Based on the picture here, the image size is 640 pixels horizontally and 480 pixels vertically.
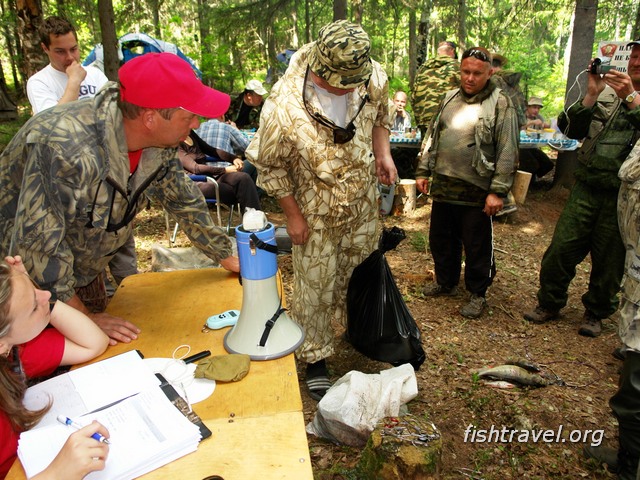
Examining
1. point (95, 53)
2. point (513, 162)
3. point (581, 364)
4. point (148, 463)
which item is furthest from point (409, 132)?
point (148, 463)

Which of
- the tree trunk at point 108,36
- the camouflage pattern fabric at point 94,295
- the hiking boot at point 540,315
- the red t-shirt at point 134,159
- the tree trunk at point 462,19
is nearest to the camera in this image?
the red t-shirt at point 134,159

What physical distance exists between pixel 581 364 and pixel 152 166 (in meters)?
2.80

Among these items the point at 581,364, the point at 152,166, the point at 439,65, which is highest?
the point at 439,65

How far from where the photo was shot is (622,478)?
194cm

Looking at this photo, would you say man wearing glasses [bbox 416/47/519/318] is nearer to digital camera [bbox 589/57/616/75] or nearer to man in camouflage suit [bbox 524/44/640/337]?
man in camouflage suit [bbox 524/44/640/337]

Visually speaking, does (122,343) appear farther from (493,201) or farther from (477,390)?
(493,201)

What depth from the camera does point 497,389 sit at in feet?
8.52

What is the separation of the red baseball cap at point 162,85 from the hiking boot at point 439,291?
269cm

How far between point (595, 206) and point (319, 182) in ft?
6.21

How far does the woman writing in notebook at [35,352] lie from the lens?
38.6 inches

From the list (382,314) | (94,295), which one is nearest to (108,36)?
(94,295)

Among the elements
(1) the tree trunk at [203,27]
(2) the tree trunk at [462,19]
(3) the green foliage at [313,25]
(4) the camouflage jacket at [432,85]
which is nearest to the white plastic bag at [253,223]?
(4) the camouflage jacket at [432,85]

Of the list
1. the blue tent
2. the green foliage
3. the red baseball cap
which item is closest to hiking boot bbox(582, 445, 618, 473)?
the red baseball cap

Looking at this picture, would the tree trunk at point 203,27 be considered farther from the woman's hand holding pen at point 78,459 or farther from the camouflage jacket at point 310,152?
the woman's hand holding pen at point 78,459
